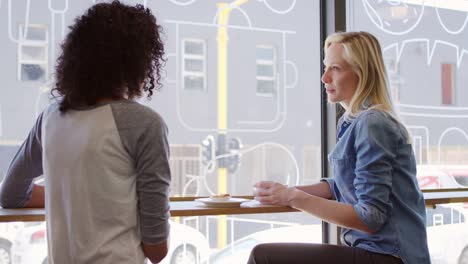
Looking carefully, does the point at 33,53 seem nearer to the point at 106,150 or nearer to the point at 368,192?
the point at 106,150

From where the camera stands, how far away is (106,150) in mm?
1288

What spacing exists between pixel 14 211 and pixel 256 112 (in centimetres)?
124

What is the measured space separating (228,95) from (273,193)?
2.69 feet

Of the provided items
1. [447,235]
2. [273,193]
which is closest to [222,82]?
[273,193]

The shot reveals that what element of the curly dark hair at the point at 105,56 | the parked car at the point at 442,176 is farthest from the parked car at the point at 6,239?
the parked car at the point at 442,176

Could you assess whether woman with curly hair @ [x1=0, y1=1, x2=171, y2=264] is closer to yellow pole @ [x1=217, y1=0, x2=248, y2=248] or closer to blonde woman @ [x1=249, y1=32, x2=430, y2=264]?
blonde woman @ [x1=249, y1=32, x2=430, y2=264]

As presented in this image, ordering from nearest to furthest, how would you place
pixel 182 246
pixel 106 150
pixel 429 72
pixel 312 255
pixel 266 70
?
pixel 106 150 < pixel 312 255 < pixel 182 246 < pixel 266 70 < pixel 429 72

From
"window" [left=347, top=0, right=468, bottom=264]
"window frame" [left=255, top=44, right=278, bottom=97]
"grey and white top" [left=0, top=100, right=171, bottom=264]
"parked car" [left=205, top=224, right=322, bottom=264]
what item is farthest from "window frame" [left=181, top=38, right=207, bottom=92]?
"grey and white top" [left=0, top=100, right=171, bottom=264]

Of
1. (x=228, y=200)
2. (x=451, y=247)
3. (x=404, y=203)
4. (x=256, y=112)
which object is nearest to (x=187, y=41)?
(x=256, y=112)

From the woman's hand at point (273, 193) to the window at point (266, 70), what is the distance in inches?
32.5

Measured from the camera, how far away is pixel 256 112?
2545 mm

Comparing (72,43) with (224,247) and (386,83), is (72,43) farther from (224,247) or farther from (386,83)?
(224,247)

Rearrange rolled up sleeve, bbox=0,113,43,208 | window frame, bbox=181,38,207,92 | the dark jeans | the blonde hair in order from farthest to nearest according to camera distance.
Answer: window frame, bbox=181,38,207,92 < the blonde hair < the dark jeans < rolled up sleeve, bbox=0,113,43,208

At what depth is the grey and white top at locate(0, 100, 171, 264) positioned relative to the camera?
1285 millimetres
